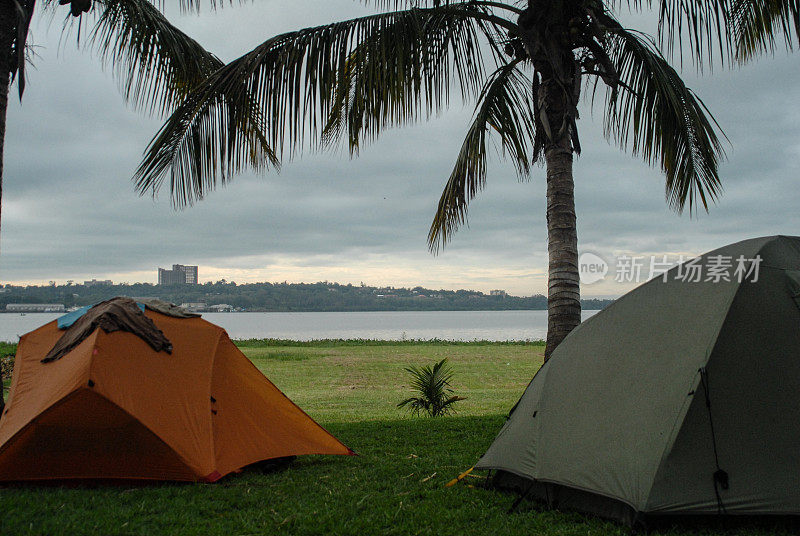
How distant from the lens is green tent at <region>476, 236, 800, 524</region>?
3793 millimetres

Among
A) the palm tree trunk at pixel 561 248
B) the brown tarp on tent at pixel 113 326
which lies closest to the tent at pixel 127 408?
the brown tarp on tent at pixel 113 326

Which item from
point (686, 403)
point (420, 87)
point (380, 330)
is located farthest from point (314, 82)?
point (380, 330)

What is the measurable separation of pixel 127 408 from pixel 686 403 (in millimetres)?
4110

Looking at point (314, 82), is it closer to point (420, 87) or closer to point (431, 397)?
point (420, 87)

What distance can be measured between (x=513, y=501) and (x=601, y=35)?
201 inches

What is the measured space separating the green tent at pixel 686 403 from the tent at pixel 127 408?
2.53m

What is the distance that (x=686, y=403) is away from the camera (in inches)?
153

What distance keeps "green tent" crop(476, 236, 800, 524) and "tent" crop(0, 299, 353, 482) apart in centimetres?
253

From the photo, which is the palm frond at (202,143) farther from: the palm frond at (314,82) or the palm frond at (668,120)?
the palm frond at (668,120)

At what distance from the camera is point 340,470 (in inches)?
230

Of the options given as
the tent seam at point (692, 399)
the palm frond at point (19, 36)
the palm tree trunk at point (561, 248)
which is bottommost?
the tent seam at point (692, 399)

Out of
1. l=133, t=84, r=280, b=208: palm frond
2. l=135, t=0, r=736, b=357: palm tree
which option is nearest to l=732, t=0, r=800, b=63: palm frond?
l=135, t=0, r=736, b=357: palm tree

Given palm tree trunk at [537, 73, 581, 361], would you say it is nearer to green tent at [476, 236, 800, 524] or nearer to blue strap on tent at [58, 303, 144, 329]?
green tent at [476, 236, 800, 524]

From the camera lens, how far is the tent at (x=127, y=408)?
4965mm
